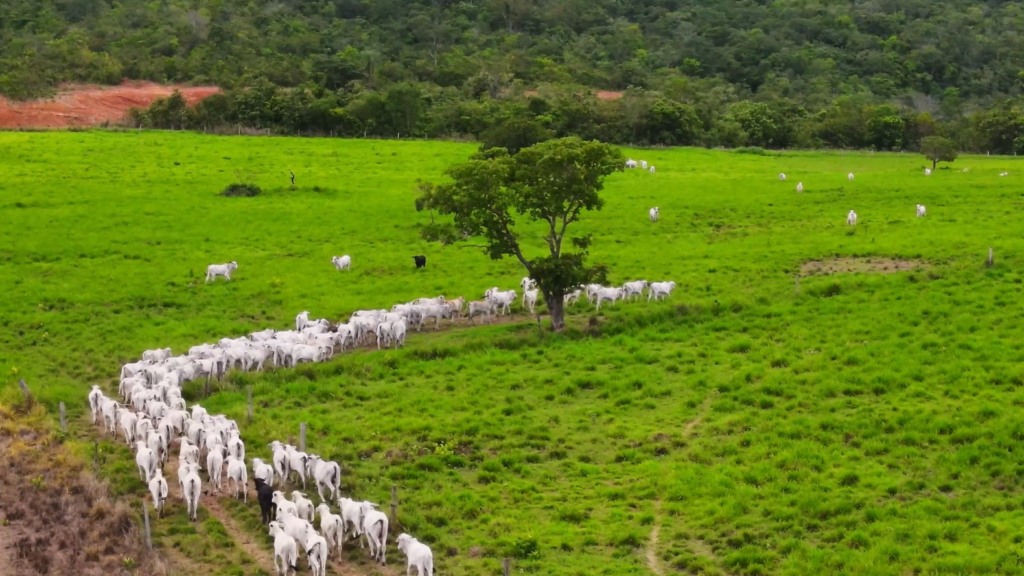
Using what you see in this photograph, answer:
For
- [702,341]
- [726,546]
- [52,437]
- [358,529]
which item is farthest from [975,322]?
[52,437]

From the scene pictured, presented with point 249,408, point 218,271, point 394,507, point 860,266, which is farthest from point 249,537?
point 860,266

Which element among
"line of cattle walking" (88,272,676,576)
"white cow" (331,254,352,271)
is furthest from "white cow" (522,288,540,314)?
"white cow" (331,254,352,271)

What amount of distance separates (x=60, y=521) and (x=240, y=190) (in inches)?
1459

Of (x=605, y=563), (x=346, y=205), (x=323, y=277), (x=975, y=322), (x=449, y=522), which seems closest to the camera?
(x=605, y=563)

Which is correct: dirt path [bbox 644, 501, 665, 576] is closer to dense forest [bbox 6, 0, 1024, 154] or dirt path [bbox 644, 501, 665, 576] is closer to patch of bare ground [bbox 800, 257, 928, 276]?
patch of bare ground [bbox 800, 257, 928, 276]

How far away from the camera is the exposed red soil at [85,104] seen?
8300cm

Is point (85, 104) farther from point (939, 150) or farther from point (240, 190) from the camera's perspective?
point (939, 150)

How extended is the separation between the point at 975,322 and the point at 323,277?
2459 centimetres

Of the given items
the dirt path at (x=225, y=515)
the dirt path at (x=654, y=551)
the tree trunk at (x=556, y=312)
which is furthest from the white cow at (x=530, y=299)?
the dirt path at (x=654, y=551)

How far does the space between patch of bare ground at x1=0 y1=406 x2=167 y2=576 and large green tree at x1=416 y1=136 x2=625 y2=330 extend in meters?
14.2

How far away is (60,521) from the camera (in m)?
21.0

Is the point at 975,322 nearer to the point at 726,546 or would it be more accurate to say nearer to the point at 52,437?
the point at 726,546

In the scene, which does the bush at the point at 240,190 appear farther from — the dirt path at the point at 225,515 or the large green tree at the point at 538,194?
the dirt path at the point at 225,515

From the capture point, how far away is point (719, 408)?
26594mm
